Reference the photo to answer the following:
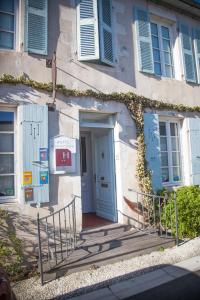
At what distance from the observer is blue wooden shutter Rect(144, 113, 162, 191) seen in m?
6.05

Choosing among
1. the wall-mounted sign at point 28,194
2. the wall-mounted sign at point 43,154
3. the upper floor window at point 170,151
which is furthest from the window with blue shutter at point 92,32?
the wall-mounted sign at point 28,194

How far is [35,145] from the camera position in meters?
4.74

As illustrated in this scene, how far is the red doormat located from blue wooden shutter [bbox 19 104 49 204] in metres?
1.29

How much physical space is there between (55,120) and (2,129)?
3.40 ft

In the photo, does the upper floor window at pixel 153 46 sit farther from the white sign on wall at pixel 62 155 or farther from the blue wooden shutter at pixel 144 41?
the white sign on wall at pixel 62 155

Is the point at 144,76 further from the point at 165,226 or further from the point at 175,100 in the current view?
the point at 165,226

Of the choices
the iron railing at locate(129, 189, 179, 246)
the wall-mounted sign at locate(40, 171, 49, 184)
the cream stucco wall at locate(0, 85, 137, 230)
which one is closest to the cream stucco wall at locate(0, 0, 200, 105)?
the cream stucco wall at locate(0, 85, 137, 230)

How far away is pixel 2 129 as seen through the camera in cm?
471

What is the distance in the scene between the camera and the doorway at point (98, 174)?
5836 mm

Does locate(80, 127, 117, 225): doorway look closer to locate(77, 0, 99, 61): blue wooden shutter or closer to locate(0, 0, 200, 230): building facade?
locate(0, 0, 200, 230): building facade

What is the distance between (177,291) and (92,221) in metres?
2.75

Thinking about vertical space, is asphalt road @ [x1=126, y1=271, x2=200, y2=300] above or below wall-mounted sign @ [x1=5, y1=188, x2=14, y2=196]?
below

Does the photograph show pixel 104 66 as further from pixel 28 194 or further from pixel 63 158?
pixel 28 194

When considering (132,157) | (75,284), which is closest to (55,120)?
(132,157)
